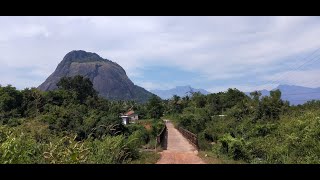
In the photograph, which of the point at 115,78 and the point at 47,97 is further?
the point at 115,78

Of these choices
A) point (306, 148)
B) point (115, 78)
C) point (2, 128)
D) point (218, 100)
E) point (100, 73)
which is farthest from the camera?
point (115, 78)

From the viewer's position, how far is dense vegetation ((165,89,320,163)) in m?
10.5

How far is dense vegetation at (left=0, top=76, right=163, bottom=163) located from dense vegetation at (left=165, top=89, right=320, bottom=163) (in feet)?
10.5

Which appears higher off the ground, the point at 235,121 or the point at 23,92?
the point at 23,92

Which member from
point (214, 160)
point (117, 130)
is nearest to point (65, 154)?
point (214, 160)

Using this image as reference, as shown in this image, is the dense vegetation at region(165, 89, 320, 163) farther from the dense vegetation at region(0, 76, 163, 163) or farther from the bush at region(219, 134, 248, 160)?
the dense vegetation at region(0, 76, 163, 163)

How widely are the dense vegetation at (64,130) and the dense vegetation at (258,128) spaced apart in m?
3.21
